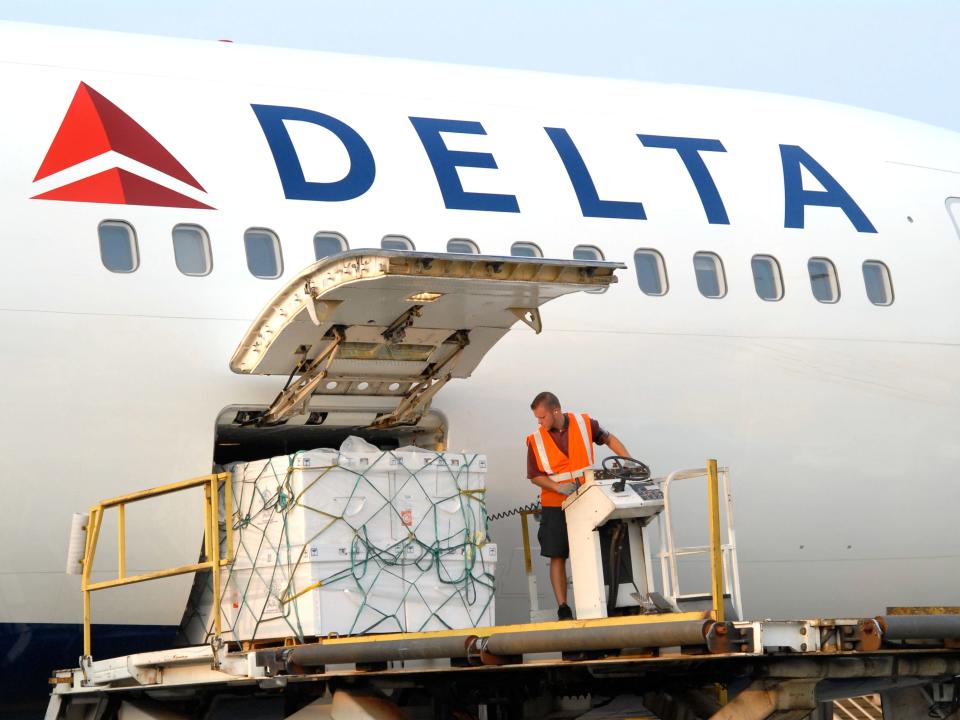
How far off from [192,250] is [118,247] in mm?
499

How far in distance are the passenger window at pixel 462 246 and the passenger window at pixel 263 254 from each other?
1.26 metres

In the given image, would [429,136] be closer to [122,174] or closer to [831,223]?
[122,174]

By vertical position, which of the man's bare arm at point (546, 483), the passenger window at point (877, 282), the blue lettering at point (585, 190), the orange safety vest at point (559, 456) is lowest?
the man's bare arm at point (546, 483)

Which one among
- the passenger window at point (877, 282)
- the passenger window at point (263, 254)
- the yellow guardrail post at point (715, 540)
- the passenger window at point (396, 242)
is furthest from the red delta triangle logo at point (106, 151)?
the passenger window at point (877, 282)

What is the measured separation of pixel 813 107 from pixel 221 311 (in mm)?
6033

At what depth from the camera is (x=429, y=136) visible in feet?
35.8

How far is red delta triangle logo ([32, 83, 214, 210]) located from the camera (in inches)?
383

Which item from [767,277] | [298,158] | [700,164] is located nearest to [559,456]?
[298,158]

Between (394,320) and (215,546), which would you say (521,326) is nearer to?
(394,320)

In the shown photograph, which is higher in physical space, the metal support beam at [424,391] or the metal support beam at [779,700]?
the metal support beam at [424,391]

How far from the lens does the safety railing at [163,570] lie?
8.72 metres

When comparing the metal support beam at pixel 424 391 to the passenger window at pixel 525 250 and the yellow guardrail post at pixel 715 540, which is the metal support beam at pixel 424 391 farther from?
the yellow guardrail post at pixel 715 540

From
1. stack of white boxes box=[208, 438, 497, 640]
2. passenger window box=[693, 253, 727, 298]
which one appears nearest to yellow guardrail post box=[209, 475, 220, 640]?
stack of white boxes box=[208, 438, 497, 640]

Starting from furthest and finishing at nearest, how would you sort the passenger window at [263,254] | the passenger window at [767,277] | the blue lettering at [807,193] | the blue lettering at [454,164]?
1. the blue lettering at [807,193]
2. the passenger window at [767,277]
3. the blue lettering at [454,164]
4. the passenger window at [263,254]
